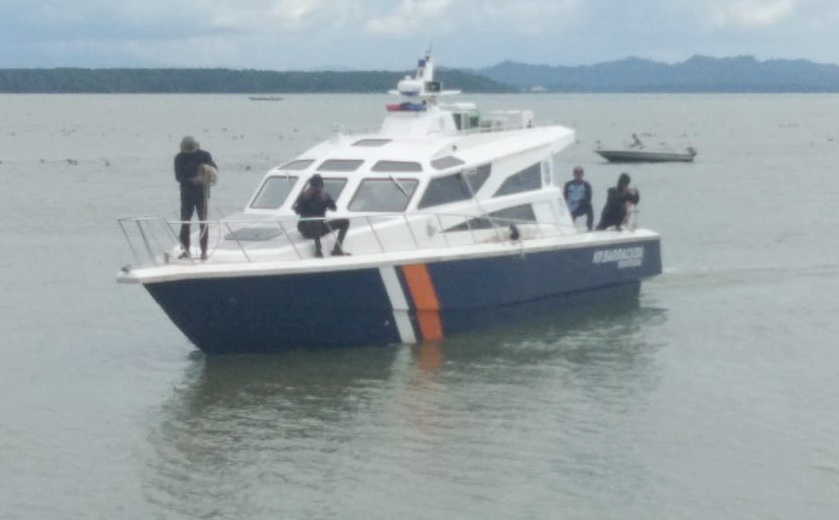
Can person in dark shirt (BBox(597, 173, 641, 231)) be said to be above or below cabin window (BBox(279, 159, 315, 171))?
below

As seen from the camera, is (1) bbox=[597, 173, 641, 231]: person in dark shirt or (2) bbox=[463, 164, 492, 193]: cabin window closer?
(2) bbox=[463, 164, 492, 193]: cabin window

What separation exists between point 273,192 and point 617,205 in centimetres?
524

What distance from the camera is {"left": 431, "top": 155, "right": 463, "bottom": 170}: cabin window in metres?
20.2

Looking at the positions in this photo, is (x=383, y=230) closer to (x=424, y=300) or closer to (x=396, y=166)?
(x=424, y=300)

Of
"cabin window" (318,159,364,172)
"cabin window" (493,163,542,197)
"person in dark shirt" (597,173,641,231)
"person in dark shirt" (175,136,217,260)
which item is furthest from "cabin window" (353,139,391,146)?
"person in dark shirt" (597,173,641,231)

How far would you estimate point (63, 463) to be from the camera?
14398 millimetres

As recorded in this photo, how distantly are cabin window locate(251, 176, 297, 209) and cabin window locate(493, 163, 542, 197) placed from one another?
2.72 m

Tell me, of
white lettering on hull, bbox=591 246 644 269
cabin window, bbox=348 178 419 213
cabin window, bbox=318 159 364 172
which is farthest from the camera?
white lettering on hull, bbox=591 246 644 269

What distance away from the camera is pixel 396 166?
2005cm

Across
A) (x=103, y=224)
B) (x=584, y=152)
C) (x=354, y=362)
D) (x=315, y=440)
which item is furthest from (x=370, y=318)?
(x=584, y=152)

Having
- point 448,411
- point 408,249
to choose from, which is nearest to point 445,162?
point 408,249

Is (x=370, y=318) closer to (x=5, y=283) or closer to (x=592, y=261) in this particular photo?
(x=592, y=261)

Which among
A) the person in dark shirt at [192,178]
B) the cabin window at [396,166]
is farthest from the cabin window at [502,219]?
the person in dark shirt at [192,178]

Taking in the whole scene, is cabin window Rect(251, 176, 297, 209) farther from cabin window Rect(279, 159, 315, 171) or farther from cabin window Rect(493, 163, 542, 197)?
cabin window Rect(493, 163, 542, 197)
